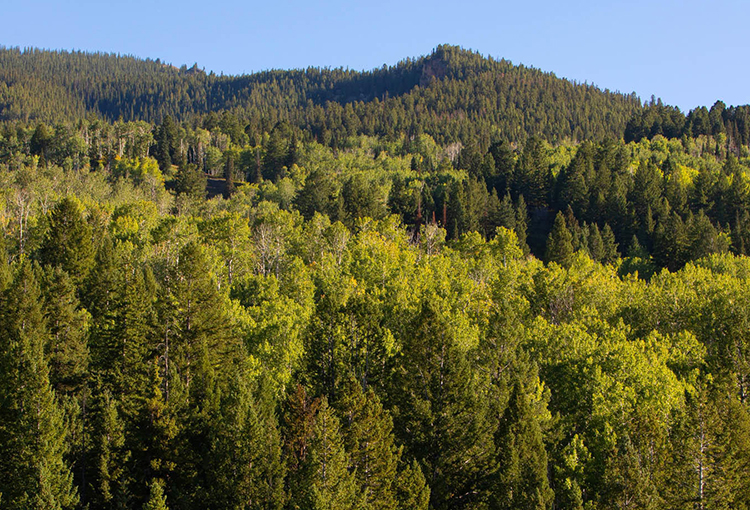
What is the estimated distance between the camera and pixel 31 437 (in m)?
A: 42.6

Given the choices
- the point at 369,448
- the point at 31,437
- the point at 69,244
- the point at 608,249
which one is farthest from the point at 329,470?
the point at 608,249

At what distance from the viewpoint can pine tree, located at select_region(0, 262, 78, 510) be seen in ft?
134

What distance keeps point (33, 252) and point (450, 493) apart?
66525 mm

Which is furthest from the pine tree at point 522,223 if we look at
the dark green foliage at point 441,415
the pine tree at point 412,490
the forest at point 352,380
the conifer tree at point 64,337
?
the pine tree at point 412,490

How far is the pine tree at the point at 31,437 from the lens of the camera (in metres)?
40.8

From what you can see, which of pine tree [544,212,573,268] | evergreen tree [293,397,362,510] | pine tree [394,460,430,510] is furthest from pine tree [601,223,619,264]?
evergreen tree [293,397,362,510]

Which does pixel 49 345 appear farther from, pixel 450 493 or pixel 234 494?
pixel 450 493

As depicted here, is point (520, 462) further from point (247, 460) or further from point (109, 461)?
point (109, 461)

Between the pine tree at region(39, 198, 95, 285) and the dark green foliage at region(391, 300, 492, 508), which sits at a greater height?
the pine tree at region(39, 198, 95, 285)

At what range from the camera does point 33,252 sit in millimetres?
87062

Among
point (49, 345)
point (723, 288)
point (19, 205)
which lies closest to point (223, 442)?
point (49, 345)

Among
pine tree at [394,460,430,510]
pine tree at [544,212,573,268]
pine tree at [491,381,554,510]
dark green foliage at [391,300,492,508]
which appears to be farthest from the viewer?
pine tree at [544,212,573,268]

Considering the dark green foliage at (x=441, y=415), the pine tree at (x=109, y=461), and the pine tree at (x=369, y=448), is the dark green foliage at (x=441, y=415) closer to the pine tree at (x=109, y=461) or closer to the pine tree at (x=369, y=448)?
the pine tree at (x=369, y=448)

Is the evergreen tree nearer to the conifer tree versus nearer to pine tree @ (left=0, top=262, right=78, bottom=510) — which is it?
pine tree @ (left=0, top=262, right=78, bottom=510)
